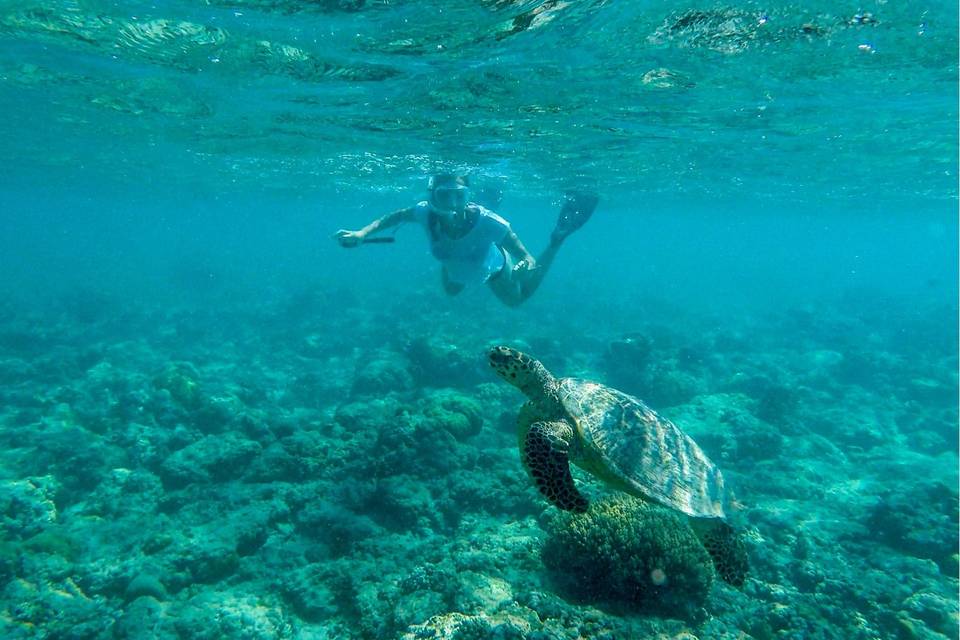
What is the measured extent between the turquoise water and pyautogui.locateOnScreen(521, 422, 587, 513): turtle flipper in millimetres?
1168

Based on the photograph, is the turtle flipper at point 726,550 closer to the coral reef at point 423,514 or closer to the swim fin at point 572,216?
the coral reef at point 423,514

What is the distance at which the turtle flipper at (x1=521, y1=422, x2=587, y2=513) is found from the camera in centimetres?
389

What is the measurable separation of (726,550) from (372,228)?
7.57 m

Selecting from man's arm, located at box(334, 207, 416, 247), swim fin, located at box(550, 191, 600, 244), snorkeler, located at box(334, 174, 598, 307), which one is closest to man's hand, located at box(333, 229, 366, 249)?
man's arm, located at box(334, 207, 416, 247)

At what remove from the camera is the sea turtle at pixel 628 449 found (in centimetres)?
491

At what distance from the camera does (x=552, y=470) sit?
394 centimetres

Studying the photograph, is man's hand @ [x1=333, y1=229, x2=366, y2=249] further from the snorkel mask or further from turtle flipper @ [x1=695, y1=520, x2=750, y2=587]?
turtle flipper @ [x1=695, y1=520, x2=750, y2=587]

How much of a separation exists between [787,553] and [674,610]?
4251 millimetres

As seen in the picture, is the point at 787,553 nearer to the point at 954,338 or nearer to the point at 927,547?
the point at 927,547

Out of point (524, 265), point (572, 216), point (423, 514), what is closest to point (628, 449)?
point (423, 514)

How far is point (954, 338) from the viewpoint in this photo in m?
24.5

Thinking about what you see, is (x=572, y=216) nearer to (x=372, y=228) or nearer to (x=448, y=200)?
(x=448, y=200)

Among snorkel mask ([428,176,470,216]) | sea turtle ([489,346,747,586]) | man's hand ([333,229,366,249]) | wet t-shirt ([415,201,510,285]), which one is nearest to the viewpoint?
sea turtle ([489,346,747,586])

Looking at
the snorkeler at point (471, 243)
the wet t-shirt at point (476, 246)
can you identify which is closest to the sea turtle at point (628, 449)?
the snorkeler at point (471, 243)
